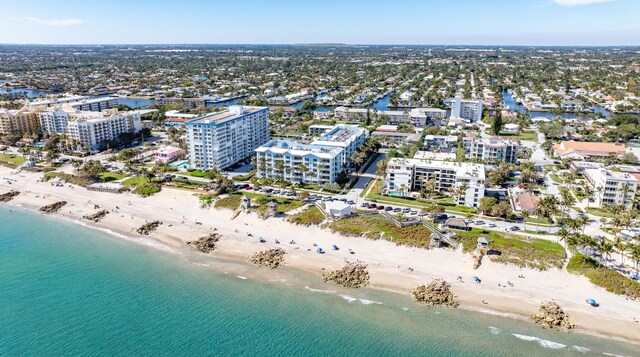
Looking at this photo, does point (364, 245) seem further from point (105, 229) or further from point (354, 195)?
point (105, 229)

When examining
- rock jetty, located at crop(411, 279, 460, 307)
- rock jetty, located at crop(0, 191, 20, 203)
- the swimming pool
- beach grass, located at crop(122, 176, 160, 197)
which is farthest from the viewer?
the swimming pool

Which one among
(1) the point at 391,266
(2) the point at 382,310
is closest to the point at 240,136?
(1) the point at 391,266

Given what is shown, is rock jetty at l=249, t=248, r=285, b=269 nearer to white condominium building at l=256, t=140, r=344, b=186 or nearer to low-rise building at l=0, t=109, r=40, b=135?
white condominium building at l=256, t=140, r=344, b=186

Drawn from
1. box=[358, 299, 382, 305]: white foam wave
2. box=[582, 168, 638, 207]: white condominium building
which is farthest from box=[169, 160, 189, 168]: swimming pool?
box=[582, 168, 638, 207]: white condominium building

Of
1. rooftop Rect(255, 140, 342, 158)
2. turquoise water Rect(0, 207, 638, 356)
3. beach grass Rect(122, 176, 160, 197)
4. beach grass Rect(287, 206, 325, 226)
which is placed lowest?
turquoise water Rect(0, 207, 638, 356)

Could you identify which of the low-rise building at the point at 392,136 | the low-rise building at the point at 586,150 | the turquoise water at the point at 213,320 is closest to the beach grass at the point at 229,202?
the turquoise water at the point at 213,320

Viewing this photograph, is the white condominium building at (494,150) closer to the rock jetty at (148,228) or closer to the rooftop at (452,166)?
the rooftop at (452,166)
